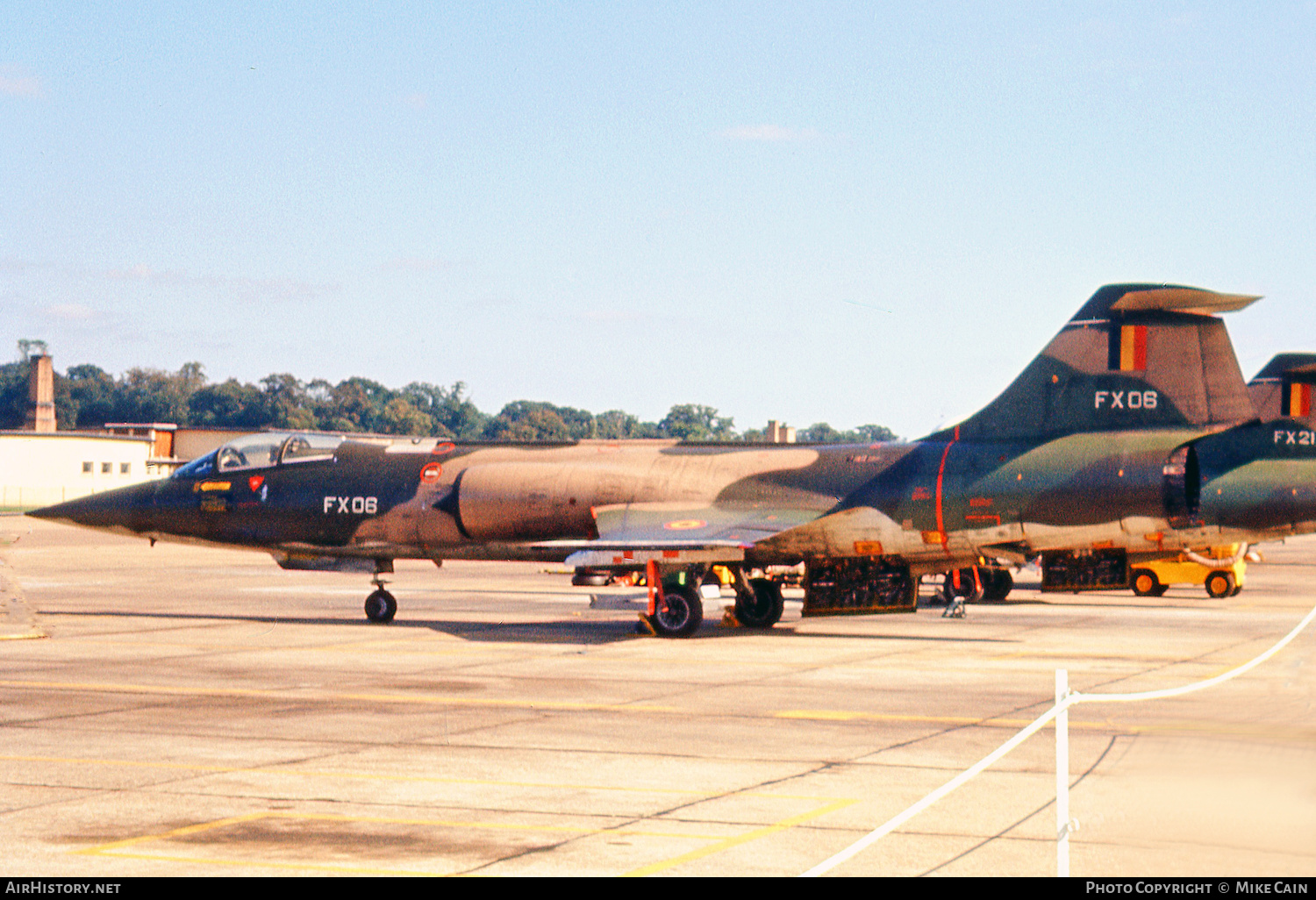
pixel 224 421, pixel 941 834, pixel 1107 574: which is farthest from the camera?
pixel 224 421

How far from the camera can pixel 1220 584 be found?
112 feet

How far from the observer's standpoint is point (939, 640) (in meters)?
22.9

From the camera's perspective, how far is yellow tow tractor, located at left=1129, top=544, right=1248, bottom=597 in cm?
3397

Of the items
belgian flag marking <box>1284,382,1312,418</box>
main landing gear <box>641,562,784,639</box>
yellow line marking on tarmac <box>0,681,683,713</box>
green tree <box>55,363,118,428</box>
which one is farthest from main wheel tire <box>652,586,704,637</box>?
green tree <box>55,363,118,428</box>

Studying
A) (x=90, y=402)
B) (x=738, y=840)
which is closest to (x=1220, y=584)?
(x=738, y=840)

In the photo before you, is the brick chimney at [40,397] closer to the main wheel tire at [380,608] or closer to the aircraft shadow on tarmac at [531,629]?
the aircraft shadow on tarmac at [531,629]

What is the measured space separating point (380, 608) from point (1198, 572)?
20.9 metres

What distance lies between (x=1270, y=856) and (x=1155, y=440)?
16037 millimetres

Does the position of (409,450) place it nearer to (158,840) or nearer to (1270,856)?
(158,840)

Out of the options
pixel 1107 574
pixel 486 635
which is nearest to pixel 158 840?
pixel 486 635

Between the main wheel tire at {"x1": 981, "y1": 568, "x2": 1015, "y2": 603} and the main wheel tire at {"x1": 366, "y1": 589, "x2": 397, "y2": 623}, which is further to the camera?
the main wheel tire at {"x1": 981, "y1": 568, "x2": 1015, "y2": 603}

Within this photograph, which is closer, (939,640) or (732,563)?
(939,640)

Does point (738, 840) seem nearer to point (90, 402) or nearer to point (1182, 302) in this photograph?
point (1182, 302)

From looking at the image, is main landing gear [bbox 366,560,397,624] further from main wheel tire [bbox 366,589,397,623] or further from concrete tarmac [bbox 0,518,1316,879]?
concrete tarmac [bbox 0,518,1316,879]
